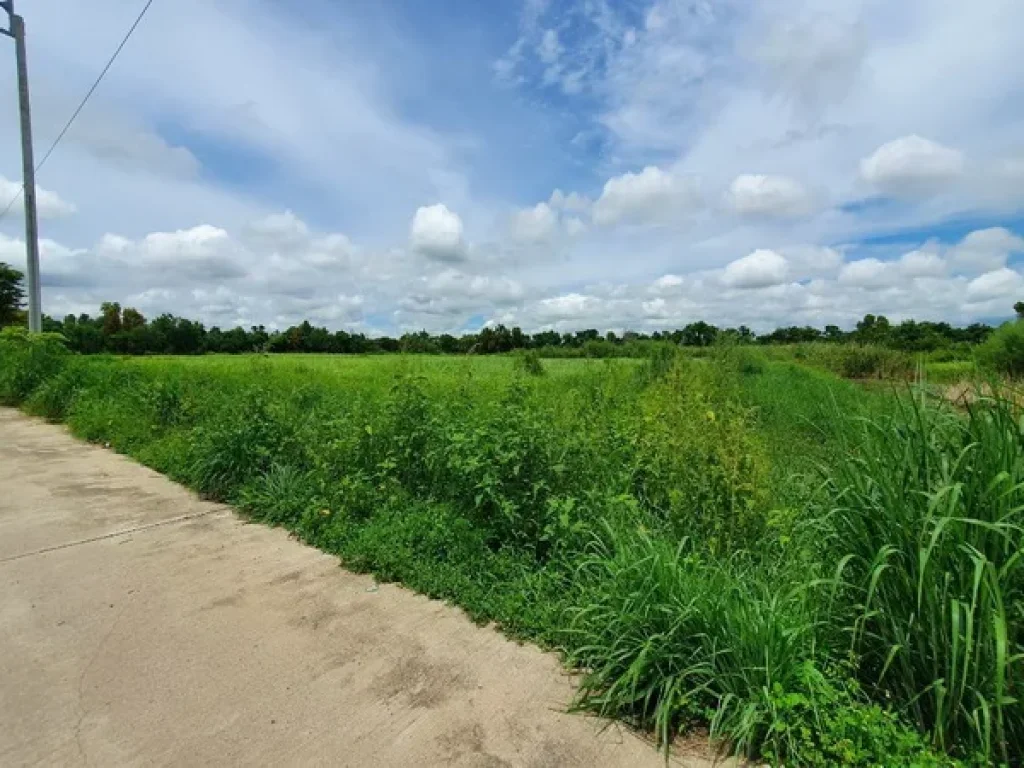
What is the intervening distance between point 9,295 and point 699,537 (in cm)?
3736

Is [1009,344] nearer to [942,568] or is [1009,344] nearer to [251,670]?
[942,568]

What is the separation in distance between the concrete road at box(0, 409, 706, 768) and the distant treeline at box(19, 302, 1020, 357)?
476cm

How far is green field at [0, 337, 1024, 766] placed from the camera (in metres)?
1.75

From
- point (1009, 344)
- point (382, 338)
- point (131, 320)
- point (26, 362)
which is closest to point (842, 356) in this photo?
point (1009, 344)

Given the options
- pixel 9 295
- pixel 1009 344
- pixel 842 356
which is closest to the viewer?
pixel 1009 344

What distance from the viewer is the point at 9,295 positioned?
28.1 m

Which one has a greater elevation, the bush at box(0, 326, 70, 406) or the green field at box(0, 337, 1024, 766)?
the bush at box(0, 326, 70, 406)

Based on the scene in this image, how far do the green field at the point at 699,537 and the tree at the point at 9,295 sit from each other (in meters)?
31.2

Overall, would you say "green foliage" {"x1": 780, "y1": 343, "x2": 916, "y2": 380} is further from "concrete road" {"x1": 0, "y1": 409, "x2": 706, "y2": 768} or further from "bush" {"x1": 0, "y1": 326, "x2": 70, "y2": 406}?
"bush" {"x1": 0, "y1": 326, "x2": 70, "y2": 406}

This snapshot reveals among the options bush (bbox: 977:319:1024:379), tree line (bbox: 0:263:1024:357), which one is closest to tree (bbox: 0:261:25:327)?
tree line (bbox: 0:263:1024:357)

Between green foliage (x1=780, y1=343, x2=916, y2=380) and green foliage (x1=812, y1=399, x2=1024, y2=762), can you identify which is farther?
green foliage (x1=780, y1=343, x2=916, y2=380)

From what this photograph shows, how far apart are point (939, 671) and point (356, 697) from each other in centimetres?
208

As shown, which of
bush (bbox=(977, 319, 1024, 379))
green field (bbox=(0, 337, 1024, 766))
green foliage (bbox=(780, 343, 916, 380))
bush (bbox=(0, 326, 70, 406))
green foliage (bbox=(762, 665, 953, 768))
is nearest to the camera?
green foliage (bbox=(762, 665, 953, 768))

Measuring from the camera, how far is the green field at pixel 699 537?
175 cm
